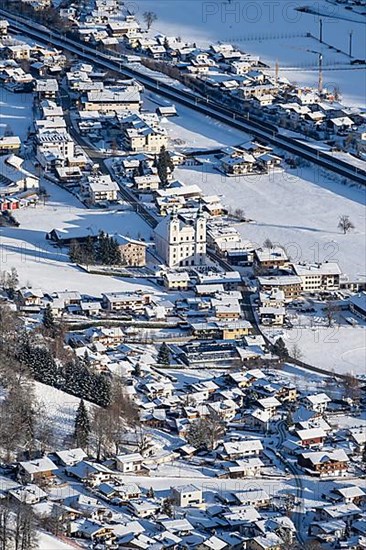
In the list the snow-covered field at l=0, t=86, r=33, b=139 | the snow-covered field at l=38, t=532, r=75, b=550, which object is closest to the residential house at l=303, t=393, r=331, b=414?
the snow-covered field at l=38, t=532, r=75, b=550

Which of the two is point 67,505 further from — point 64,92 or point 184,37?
point 184,37

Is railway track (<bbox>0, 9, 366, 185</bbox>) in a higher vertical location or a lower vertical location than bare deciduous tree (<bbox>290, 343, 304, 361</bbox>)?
higher

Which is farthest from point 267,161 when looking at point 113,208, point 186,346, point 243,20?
point 243,20

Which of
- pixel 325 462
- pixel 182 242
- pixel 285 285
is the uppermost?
pixel 182 242

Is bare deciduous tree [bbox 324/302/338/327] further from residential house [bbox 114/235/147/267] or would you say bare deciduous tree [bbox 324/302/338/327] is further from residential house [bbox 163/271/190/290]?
residential house [bbox 114/235/147/267]

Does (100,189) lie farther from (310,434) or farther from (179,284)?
(310,434)

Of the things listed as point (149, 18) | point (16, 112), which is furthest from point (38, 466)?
point (149, 18)
